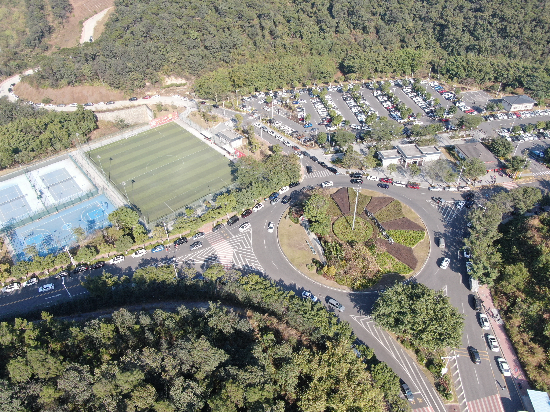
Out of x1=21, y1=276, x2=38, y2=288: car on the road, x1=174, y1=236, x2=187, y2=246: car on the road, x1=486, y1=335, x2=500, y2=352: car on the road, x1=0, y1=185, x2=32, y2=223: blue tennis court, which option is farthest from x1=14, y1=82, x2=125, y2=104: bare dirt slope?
x1=486, y1=335, x2=500, y2=352: car on the road

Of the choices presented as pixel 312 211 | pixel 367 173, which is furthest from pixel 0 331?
pixel 367 173

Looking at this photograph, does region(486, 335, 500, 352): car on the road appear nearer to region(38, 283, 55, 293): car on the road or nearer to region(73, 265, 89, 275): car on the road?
region(73, 265, 89, 275): car on the road

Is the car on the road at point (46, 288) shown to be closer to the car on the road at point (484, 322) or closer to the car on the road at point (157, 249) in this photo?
the car on the road at point (157, 249)

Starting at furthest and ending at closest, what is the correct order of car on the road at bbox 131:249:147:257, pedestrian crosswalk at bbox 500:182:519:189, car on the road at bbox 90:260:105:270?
1. pedestrian crosswalk at bbox 500:182:519:189
2. car on the road at bbox 131:249:147:257
3. car on the road at bbox 90:260:105:270

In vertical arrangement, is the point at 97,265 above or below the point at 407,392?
above

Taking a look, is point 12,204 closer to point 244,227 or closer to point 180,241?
point 180,241

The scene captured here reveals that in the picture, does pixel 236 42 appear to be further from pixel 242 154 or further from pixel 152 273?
pixel 152 273

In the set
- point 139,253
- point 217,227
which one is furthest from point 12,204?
point 217,227
